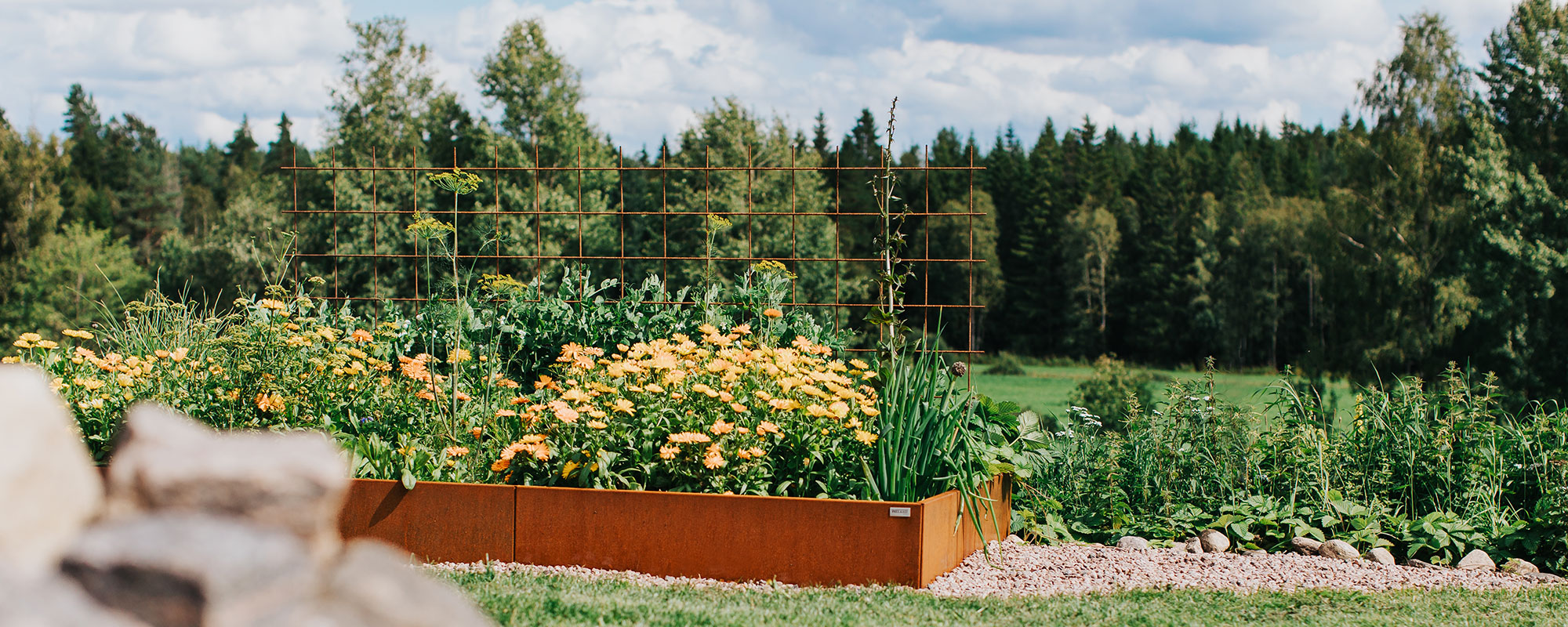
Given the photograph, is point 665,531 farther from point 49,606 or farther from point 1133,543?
point 49,606

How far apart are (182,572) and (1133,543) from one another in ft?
13.3

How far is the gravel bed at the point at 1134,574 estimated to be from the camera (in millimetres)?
3707

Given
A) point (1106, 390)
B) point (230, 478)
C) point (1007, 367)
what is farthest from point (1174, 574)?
point (1007, 367)

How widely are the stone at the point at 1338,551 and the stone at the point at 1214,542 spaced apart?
36 cm

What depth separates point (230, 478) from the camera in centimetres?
141

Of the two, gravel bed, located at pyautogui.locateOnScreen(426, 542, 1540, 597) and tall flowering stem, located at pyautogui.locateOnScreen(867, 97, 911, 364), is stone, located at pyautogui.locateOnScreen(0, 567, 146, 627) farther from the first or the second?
tall flowering stem, located at pyautogui.locateOnScreen(867, 97, 911, 364)

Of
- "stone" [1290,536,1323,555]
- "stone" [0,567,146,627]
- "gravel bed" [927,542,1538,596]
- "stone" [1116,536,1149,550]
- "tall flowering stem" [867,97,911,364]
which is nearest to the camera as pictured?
"stone" [0,567,146,627]

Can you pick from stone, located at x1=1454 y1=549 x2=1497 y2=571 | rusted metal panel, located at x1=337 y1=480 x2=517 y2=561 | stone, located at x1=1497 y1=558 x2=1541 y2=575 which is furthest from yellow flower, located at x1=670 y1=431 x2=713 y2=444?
stone, located at x1=1497 y1=558 x2=1541 y2=575

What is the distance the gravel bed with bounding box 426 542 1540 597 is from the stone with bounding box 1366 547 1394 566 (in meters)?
0.04

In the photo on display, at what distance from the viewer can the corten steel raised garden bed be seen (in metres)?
3.62

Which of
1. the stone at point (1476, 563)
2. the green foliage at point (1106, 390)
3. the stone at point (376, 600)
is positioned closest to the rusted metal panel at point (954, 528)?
the stone at point (1476, 563)

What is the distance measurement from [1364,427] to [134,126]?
71177mm

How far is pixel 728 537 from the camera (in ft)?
12.0

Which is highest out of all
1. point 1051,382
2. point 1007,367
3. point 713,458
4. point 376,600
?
point 376,600
